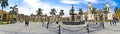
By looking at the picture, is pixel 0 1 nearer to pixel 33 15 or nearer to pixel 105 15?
pixel 105 15

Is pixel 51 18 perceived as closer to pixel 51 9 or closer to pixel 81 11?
pixel 51 9

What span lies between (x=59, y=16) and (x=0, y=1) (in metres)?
62.9

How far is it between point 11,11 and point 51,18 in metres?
37.7

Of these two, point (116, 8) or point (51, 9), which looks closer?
point (116, 8)

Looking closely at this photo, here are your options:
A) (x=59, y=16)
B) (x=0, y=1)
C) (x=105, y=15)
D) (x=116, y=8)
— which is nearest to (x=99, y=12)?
(x=105, y=15)

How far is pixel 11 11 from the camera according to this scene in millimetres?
106312

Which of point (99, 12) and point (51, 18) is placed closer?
point (99, 12)


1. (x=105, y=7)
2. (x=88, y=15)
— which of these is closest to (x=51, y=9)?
(x=88, y=15)

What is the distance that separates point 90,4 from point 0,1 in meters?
53.0

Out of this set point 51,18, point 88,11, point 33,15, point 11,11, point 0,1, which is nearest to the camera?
point 0,1

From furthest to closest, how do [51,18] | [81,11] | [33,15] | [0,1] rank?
[33,15] < [51,18] < [81,11] < [0,1]

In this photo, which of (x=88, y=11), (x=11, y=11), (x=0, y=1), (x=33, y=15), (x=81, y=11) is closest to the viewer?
(x=0, y=1)

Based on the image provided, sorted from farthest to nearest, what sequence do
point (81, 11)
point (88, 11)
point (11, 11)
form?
1. point (81, 11)
2. point (88, 11)
3. point (11, 11)

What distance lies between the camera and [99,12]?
115 m
